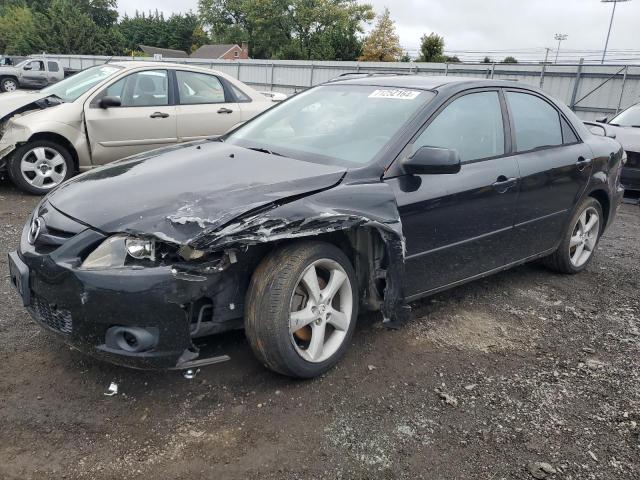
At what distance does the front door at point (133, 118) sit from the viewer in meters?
6.67

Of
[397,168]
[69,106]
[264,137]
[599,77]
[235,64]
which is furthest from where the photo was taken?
[235,64]

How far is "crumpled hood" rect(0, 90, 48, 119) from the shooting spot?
21.9 feet

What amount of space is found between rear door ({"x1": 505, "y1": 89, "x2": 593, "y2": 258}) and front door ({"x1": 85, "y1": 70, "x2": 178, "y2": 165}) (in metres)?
4.59

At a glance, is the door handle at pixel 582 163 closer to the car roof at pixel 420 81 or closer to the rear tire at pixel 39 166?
the car roof at pixel 420 81

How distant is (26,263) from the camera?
2711mm

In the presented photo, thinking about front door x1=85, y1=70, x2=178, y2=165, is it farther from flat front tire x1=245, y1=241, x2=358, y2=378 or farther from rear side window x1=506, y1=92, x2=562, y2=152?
flat front tire x1=245, y1=241, x2=358, y2=378

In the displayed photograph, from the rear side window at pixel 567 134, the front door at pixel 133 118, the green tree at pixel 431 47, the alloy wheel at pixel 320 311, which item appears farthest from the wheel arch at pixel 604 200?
the green tree at pixel 431 47

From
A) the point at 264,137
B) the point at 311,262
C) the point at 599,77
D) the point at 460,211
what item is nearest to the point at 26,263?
the point at 311,262

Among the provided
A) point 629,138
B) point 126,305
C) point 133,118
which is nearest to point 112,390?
point 126,305

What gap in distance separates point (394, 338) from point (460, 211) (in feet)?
3.02

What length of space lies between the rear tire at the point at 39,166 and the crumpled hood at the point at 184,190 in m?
3.69

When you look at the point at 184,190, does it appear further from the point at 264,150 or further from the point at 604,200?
the point at 604,200

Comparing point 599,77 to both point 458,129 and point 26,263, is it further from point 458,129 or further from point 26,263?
point 26,263

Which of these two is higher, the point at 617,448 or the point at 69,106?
the point at 69,106
